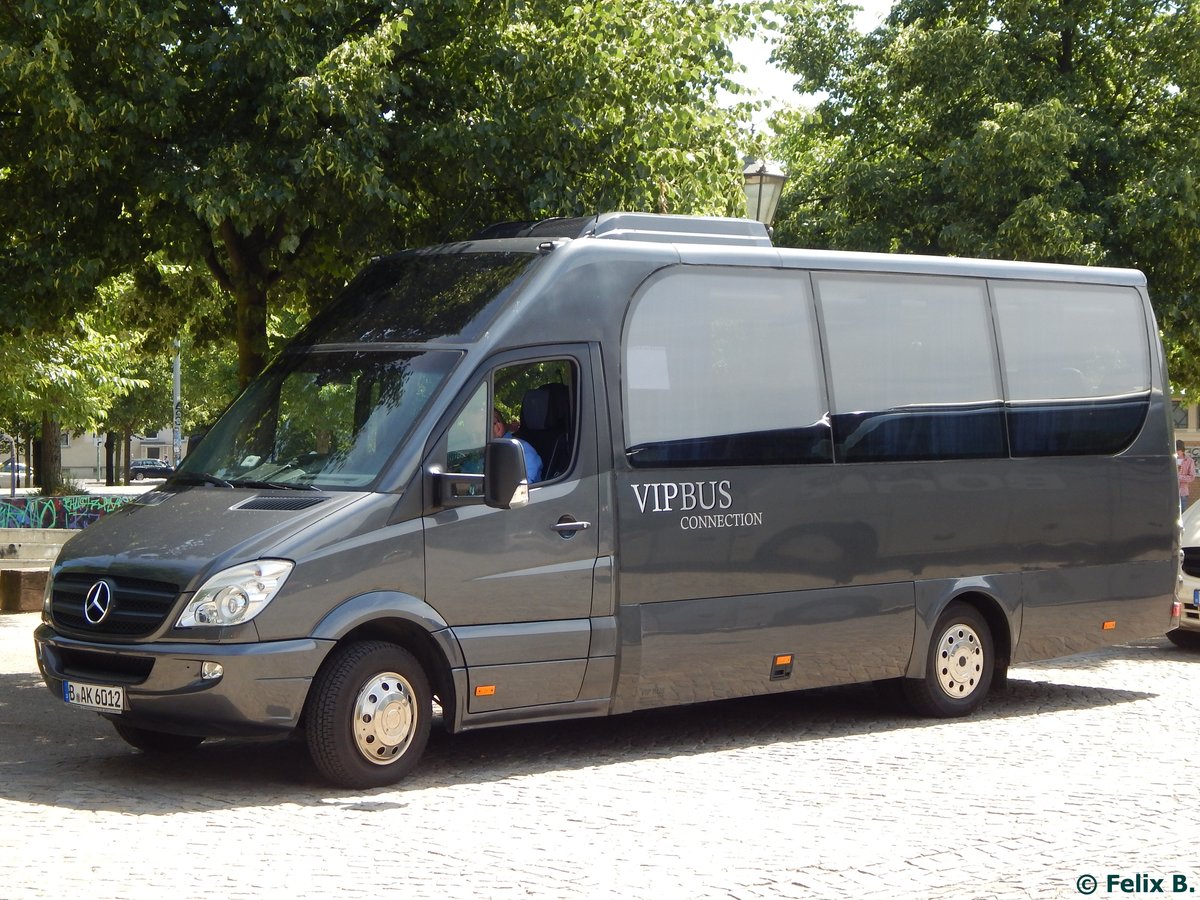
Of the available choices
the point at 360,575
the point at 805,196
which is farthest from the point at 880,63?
the point at 360,575

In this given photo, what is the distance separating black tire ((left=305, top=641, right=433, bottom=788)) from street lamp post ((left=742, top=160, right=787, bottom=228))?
27.1ft

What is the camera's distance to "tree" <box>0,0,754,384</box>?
11820 millimetres

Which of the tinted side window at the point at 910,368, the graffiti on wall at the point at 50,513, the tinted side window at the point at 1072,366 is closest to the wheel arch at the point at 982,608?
the tinted side window at the point at 910,368

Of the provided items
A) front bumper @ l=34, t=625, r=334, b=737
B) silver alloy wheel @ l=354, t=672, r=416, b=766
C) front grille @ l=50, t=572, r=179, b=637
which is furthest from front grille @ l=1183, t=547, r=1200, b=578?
front grille @ l=50, t=572, r=179, b=637

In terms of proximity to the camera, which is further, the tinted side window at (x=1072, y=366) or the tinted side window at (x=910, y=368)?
the tinted side window at (x=1072, y=366)

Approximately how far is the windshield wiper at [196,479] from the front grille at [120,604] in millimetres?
907

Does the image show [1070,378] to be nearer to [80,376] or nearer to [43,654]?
[43,654]

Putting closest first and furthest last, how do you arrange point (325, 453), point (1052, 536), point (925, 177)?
1. point (325, 453)
2. point (1052, 536)
3. point (925, 177)

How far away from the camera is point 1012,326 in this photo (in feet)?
40.4

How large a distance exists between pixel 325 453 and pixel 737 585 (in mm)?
2628

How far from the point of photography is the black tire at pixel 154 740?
966cm

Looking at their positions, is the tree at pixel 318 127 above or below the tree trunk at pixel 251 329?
above

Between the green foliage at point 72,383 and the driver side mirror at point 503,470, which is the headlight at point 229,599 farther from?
the green foliage at point 72,383

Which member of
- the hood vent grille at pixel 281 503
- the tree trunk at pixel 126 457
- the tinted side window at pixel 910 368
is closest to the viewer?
the hood vent grille at pixel 281 503
